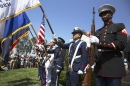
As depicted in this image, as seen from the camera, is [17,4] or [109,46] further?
[17,4]

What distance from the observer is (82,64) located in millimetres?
6047

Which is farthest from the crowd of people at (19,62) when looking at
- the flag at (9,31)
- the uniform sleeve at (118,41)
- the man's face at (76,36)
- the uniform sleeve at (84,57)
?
the uniform sleeve at (118,41)

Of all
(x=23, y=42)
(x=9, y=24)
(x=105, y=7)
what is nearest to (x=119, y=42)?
(x=105, y=7)

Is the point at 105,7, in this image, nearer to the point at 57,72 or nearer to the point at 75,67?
the point at 75,67

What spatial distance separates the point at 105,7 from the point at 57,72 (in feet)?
14.0

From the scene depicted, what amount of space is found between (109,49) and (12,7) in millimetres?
4236

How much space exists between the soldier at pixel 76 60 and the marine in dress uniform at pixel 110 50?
170cm

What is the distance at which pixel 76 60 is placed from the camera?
6.18m

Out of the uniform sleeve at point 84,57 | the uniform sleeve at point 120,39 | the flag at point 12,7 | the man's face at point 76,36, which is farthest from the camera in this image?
the flag at point 12,7

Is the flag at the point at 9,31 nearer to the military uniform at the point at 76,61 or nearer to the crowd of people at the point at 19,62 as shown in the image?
the military uniform at the point at 76,61

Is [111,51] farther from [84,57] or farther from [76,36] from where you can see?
[76,36]

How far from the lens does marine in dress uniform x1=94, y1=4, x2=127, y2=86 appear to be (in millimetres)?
3994

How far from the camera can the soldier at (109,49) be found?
3.99m

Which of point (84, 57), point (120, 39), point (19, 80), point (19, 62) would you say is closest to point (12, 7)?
point (84, 57)
